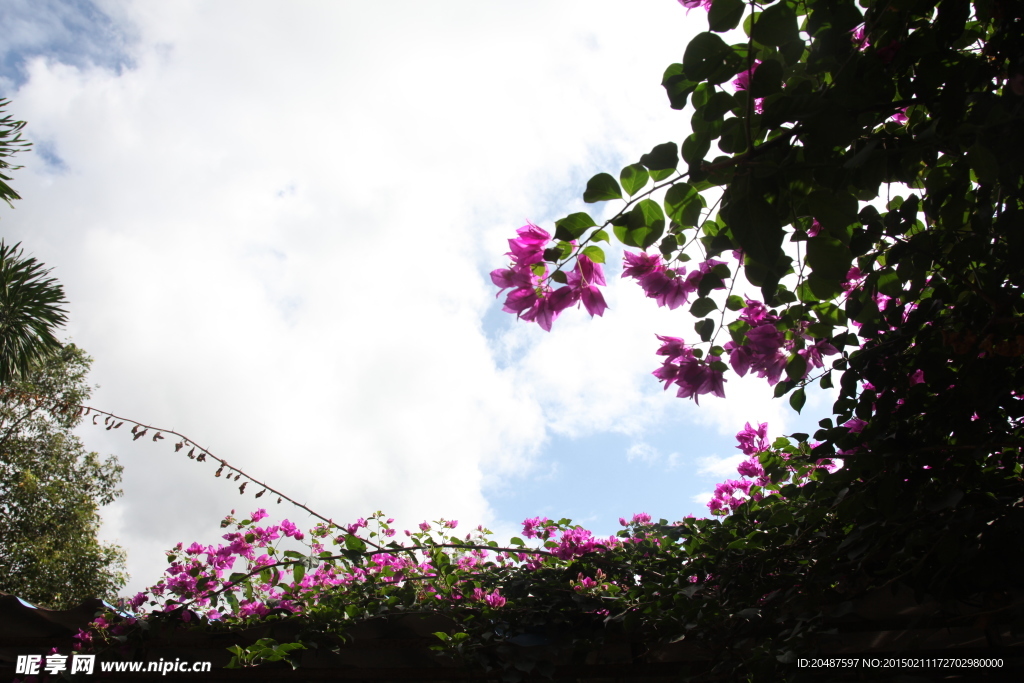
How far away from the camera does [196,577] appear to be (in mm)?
2369

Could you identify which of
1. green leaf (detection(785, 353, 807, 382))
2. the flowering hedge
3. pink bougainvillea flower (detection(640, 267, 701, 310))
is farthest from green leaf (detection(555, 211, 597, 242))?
green leaf (detection(785, 353, 807, 382))

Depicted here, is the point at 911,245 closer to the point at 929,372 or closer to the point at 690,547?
the point at 929,372

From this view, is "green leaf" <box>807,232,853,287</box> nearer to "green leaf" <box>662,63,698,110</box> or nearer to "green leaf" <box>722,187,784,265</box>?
"green leaf" <box>722,187,784,265</box>

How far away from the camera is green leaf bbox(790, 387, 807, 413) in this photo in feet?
4.28

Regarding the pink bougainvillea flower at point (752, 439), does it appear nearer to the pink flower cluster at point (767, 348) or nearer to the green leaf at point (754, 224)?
the pink flower cluster at point (767, 348)

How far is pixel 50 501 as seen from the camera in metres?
9.41

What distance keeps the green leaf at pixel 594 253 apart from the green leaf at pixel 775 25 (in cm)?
39

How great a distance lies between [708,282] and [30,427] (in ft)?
39.5

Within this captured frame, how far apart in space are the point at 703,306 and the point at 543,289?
11.5 inches

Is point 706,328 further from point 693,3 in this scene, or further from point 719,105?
point 693,3

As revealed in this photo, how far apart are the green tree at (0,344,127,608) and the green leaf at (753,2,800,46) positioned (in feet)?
33.8

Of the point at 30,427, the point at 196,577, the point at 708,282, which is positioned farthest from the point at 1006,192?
the point at 30,427

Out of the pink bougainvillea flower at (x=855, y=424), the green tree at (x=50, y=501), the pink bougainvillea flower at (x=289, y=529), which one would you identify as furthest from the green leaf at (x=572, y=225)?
the green tree at (x=50, y=501)

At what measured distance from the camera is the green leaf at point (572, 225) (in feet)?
3.11
